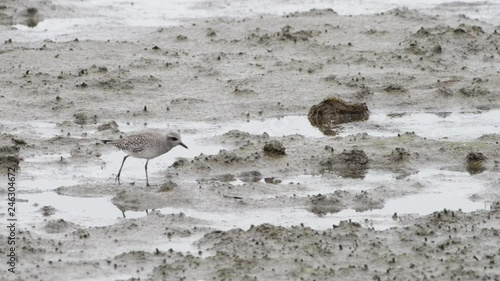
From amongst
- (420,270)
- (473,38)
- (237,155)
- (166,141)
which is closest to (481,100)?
Answer: (473,38)

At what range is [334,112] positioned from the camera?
15.9 meters

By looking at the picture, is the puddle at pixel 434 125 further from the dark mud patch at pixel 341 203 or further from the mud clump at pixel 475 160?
the dark mud patch at pixel 341 203

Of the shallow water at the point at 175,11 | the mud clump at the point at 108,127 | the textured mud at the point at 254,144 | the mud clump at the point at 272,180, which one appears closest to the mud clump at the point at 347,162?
the textured mud at the point at 254,144

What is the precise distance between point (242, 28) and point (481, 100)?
17.3 ft

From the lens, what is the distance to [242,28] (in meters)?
20.4

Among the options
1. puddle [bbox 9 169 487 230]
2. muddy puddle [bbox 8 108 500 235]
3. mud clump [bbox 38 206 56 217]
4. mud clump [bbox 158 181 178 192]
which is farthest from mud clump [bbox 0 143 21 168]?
mud clump [bbox 158 181 178 192]

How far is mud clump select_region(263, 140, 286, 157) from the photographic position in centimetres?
1402

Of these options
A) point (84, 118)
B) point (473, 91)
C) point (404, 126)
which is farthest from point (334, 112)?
point (84, 118)

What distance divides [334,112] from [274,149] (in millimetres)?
2085

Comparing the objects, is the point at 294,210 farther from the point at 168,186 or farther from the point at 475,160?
the point at 475,160

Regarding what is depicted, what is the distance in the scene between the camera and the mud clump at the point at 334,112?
15805 millimetres

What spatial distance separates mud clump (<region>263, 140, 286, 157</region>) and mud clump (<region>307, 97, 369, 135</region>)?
174 cm

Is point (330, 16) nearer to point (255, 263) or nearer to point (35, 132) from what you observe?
point (35, 132)

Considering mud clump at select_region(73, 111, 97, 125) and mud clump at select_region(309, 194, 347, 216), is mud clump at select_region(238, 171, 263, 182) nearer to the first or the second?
mud clump at select_region(309, 194, 347, 216)
